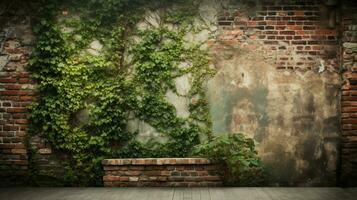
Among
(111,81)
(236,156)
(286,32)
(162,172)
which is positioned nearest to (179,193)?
(162,172)

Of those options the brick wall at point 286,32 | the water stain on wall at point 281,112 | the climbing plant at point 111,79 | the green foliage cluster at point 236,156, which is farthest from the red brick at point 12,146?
the brick wall at point 286,32

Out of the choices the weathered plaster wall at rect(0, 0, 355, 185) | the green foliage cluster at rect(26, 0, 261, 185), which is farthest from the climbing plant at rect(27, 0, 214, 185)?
the weathered plaster wall at rect(0, 0, 355, 185)

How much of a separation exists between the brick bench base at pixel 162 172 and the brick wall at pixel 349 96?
6.61ft

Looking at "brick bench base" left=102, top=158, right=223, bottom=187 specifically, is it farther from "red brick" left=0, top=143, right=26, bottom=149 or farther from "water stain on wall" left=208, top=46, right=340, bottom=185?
"red brick" left=0, top=143, right=26, bottom=149

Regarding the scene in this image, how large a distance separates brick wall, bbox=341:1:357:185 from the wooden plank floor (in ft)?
1.24

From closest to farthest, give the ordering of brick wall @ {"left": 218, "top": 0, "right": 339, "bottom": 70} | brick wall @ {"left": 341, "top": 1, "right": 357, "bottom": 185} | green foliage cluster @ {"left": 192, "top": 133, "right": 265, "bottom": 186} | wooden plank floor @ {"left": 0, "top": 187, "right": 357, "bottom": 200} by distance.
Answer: wooden plank floor @ {"left": 0, "top": 187, "right": 357, "bottom": 200}
green foliage cluster @ {"left": 192, "top": 133, "right": 265, "bottom": 186}
brick wall @ {"left": 341, "top": 1, "right": 357, "bottom": 185}
brick wall @ {"left": 218, "top": 0, "right": 339, "bottom": 70}

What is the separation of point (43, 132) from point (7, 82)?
986 mm

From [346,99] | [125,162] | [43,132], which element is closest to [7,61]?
[43,132]

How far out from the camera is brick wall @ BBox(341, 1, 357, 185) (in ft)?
19.8

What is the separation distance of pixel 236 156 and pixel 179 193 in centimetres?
105

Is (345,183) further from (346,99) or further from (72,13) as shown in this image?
(72,13)

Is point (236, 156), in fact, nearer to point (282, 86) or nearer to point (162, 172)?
point (162, 172)

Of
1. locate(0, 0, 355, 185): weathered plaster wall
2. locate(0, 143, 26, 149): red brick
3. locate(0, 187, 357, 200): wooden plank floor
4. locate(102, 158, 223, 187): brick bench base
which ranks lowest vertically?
locate(0, 187, 357, 200): wooden plank floor

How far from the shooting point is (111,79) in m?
6.19
